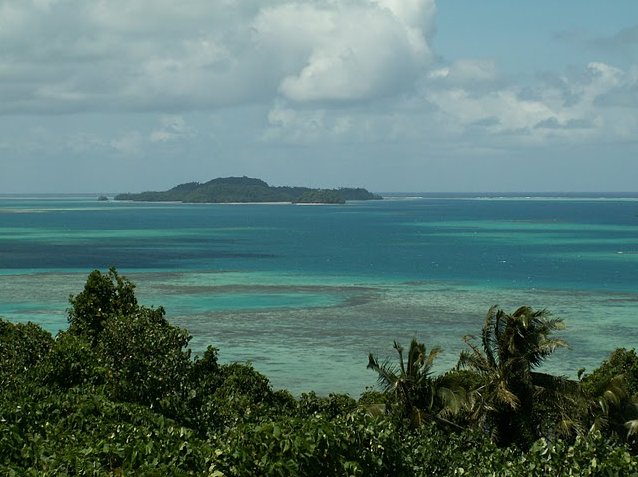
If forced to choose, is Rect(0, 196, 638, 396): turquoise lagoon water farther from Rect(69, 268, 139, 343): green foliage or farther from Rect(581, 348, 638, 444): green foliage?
Rect(69, 268, 139, 343): green foliage

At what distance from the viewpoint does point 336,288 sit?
81125mm

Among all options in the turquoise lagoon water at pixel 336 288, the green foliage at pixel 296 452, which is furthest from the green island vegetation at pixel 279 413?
the turquoise lagoon water at pixel 336 288

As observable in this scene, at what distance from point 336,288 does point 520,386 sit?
57.2 metres

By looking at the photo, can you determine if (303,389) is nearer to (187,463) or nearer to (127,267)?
(187,463)

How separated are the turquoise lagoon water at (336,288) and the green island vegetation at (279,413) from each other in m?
5.67

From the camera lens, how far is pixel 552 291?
79.2 meters

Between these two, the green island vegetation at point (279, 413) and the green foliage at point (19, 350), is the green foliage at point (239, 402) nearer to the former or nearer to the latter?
the green island vegetation at point (279, 413)

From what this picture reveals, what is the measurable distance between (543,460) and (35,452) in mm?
8390

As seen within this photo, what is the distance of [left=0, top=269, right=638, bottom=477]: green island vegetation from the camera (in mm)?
13836

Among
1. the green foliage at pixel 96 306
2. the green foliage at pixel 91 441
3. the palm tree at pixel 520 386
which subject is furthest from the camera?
the green foliage at pixel 96 306

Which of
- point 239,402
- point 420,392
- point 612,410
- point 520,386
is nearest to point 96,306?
point 239,402

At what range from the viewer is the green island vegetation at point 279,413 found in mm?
13836

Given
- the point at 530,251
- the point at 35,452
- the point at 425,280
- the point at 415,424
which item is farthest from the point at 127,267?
the point at 35,452

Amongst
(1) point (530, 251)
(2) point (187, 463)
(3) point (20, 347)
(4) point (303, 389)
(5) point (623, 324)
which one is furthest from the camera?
(1) point (530, 251)
